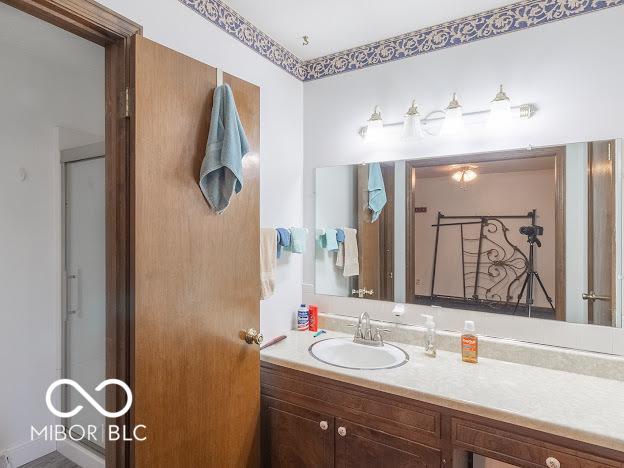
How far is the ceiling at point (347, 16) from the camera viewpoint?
1618 mm

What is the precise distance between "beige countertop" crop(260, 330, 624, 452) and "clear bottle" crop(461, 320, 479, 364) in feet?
0.11

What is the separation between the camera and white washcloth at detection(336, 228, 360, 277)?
2.07 metres

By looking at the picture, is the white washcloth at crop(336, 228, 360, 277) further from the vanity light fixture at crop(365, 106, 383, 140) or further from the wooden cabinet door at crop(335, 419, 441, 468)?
the wooden cabinet door at crop(335, 419, 441, 468)

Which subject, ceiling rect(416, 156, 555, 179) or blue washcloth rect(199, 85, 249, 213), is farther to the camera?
ceiling rect(416, 156, 555, 179)

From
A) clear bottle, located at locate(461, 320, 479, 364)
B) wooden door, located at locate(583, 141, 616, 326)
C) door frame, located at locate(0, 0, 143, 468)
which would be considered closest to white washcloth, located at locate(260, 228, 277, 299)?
door frame, located at locate(0, 0, 143, 468)

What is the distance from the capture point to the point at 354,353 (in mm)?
1812

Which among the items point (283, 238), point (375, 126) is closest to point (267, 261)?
point (283, 238)

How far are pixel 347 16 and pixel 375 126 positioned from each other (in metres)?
0.54

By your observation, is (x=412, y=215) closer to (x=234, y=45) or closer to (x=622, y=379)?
(x=622, y=379)

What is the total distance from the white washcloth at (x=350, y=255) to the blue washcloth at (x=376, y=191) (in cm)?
16

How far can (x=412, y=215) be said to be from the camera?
1892 mm

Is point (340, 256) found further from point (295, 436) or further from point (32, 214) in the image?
point (32, 214)

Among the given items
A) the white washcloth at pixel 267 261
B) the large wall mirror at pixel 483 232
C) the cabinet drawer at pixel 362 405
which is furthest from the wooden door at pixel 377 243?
the cabinet drawer at pixel 362 405

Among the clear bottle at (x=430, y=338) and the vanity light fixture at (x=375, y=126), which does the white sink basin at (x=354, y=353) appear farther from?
the vanity light fixture at (x=375, y=126)
